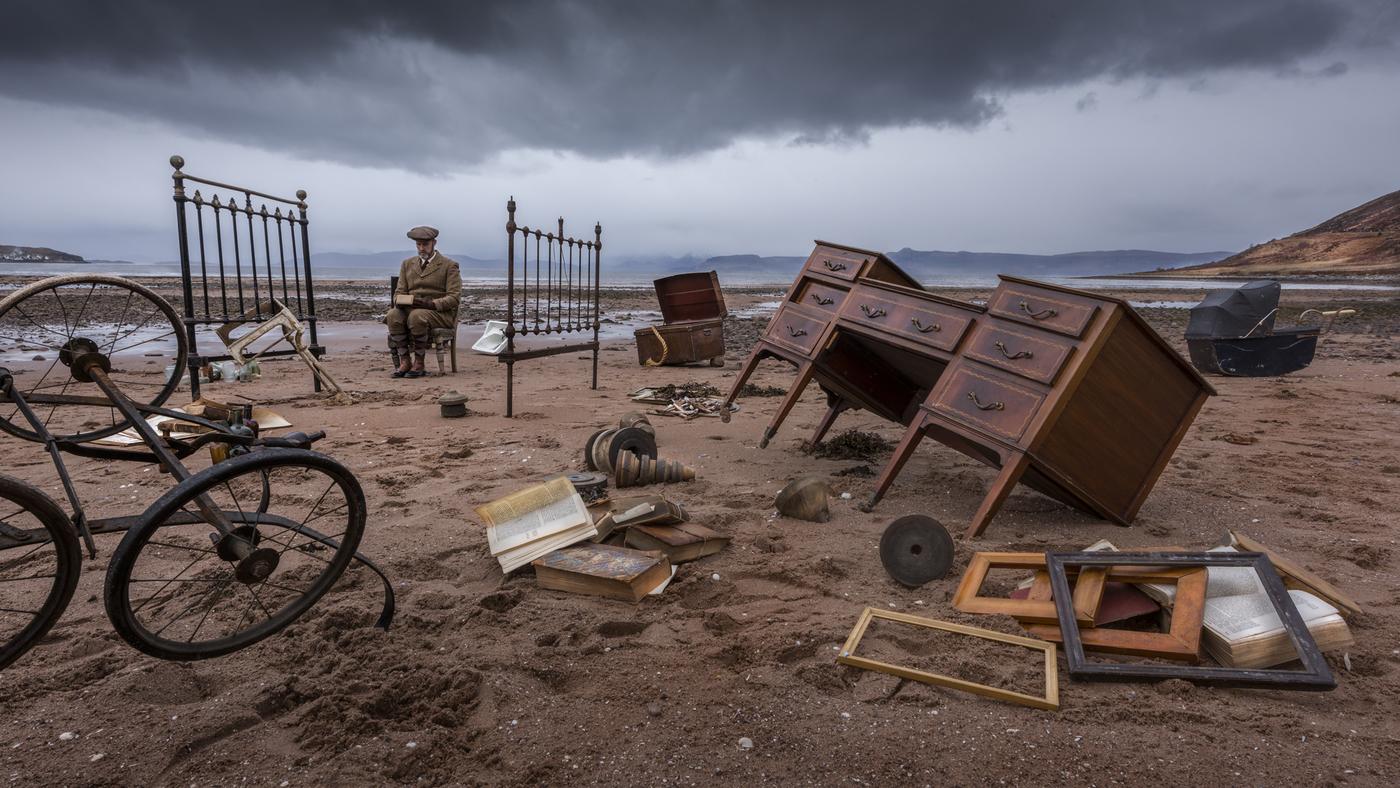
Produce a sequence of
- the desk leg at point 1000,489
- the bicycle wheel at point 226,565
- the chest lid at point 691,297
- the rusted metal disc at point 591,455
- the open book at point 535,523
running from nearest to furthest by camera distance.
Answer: the bicycle wheel at point 226,565, the open book at point 535,523, the desk leg at point 1000,489, the rusted metal disc at point 591,455, the chest lid at point 691,297

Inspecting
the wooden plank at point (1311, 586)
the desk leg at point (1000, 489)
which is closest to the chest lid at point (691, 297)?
the desk leg at point (1000, 489)

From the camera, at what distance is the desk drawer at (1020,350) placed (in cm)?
376

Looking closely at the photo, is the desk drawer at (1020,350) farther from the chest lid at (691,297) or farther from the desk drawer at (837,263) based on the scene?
the chest lid at (691,297)

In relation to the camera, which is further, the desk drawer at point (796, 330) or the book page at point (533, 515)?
the desk drawer at point (796, 330)

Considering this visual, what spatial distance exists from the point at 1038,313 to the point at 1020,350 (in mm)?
232

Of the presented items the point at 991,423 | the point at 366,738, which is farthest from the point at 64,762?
the point at 991,423

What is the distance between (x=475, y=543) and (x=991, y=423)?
2899 mm

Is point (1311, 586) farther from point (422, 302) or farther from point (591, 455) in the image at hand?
point (422, 302)

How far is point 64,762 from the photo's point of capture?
2.14 metres

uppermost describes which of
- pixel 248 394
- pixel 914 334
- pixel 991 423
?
pixel 914 334

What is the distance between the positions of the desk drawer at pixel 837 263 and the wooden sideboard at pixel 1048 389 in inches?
19.8

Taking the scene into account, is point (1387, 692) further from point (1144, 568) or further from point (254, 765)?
point (254, 765)

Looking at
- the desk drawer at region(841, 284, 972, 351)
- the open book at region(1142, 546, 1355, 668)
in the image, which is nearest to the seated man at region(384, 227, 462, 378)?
the desk drawer at region(841, 284, 972, 351)

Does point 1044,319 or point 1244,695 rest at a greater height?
point 1044,319
